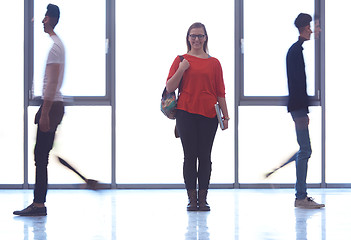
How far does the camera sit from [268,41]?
18.7ft

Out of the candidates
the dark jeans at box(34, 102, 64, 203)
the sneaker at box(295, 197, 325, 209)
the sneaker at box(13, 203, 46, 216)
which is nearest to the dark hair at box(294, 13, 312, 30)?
the sneaker at box(295, 197, 325, 209)

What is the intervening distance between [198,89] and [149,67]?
1.56 meters

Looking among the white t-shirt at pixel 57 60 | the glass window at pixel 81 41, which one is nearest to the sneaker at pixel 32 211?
the white t-shirt at pixel 57 60

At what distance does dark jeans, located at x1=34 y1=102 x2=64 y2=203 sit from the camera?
3887 mm

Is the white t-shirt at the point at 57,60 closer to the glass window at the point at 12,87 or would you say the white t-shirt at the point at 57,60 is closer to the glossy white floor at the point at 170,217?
the glossy white floor at the point at 170,217

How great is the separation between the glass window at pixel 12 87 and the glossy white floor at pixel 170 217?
0.35 meters

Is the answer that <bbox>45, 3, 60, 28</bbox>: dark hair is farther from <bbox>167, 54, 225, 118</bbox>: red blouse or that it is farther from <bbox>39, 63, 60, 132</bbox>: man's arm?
<bbox>167, 54, 225, 118</bbox>: red blouse

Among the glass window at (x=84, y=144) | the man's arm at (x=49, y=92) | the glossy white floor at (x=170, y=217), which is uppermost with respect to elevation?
the man's arm at (x=49, y=92)

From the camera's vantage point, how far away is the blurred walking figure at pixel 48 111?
3830mm

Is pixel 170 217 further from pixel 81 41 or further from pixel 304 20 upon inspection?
pixel 81 41

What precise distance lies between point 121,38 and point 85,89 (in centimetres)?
60

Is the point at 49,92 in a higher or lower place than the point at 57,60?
lower
